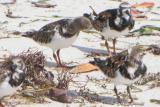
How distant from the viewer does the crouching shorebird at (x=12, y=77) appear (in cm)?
668

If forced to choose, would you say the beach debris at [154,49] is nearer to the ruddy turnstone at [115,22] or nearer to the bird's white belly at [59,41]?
the ruddy turnstone at [115,22]

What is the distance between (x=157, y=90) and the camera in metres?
7.62

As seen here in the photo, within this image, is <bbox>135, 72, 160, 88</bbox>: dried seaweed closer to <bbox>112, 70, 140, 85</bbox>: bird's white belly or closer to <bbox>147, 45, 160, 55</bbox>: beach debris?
<bbox>112, 70, 140, 85</bbox>: bird's white belly

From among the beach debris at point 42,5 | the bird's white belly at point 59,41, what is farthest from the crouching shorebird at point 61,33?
the beach debris at point 42,5

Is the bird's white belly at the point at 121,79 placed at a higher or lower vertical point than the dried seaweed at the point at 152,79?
higher

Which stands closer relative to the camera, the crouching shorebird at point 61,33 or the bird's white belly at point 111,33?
the crouching shorebird at point 61,33

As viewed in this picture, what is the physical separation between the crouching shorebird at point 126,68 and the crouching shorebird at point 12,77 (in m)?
1.00

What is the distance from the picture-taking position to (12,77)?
670 centimetres

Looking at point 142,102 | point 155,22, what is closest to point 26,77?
point 142,102

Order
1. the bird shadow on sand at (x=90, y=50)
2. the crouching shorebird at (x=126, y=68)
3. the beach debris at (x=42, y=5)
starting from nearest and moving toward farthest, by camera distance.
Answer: the crouching shorebird at (x=126, y=68) < the bird shadow on sand at (x=90, y=50) < the beach debris at (x=42, y=5)

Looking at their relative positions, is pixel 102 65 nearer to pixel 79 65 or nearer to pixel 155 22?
pixel 79 65

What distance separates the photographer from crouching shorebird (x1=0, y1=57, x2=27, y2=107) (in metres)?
Answer: 6.68

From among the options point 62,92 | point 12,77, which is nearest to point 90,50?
point 62,92

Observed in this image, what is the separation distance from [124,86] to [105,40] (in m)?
1.79
